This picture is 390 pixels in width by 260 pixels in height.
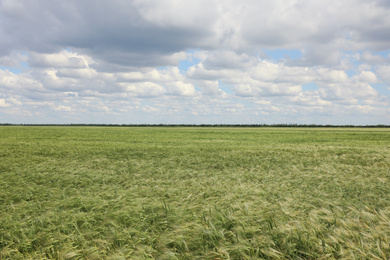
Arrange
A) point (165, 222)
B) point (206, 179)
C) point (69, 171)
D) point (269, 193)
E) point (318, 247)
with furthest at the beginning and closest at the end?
point (69, 171) → point (206, 179) → point (269, 193) → point (165, 222) → point (318, 247)

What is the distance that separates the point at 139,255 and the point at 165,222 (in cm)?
104

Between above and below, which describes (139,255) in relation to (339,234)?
below

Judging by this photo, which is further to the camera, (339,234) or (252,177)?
(252,177)

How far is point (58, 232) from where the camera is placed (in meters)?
4.43

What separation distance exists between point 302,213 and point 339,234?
1.11m

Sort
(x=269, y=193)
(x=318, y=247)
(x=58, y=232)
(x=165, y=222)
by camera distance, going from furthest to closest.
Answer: (x=269, y=193)
(x=165, y=222)
(x=58, y=232)
(x=318, y=247)

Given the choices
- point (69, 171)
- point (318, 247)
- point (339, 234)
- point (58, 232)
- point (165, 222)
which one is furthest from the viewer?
point (69, 171)

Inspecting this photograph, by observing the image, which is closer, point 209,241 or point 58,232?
point 209,241

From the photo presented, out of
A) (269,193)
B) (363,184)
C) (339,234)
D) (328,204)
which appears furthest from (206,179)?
(339,234)

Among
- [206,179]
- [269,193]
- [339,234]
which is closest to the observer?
[339,234]

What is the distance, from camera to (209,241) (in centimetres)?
409

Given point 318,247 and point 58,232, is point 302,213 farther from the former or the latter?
point 58,232

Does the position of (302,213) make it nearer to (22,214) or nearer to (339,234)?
(339,234)

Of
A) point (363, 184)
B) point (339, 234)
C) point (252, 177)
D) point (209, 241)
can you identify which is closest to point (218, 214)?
point (209, 241)
